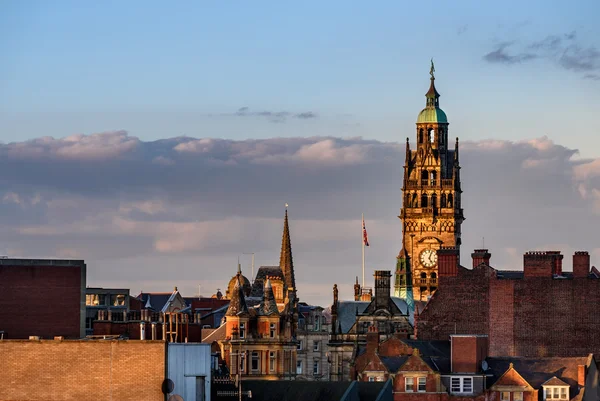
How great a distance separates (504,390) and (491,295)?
19925 mm

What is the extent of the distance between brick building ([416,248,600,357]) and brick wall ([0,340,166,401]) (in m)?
60.9

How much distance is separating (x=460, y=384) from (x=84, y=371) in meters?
47.6

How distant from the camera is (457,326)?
529 ft

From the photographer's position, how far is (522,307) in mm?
161625

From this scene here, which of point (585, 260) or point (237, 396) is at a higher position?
point (585, 260)

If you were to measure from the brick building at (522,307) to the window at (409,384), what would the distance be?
49.6 feet

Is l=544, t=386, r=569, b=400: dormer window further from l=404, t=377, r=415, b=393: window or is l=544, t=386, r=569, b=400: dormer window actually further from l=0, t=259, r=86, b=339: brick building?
l=0, t=259, r=86, b=339: brick building

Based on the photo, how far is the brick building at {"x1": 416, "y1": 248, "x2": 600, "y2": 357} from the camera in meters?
160

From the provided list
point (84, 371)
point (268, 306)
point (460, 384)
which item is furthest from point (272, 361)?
point (84, 371)

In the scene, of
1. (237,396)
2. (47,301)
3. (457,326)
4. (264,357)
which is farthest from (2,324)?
(264,357)

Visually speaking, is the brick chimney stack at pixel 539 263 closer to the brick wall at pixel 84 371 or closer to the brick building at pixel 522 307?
the brick building at pixel 522 307

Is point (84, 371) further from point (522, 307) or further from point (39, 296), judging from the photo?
point (522, 307)

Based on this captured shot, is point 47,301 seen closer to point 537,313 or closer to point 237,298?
point 537,313

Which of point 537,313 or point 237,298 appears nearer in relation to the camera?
point 537,313
